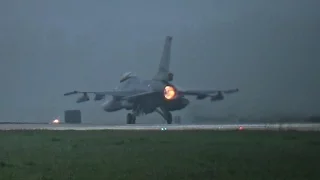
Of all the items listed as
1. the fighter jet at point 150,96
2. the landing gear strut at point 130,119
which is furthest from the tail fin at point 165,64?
the landing gear strut at point 130,119

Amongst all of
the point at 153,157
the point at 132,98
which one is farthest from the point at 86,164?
the point at 132,98

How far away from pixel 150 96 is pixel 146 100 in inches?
30.4

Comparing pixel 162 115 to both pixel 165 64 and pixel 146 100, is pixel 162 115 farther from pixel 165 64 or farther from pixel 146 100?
pixel 165 64

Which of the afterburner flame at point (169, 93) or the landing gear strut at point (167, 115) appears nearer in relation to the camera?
the afterburner flame at point (169, 93)

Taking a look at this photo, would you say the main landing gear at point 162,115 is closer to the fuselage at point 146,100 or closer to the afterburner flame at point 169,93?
the fuselage at point 146,100

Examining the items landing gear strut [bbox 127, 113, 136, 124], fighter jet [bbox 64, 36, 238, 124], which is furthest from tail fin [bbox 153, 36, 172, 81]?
landing gear strut [bbox 127, 113, 136, 124]

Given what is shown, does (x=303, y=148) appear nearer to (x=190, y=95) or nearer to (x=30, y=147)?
(x=30, y=147)

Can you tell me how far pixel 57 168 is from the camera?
16109 millimetres

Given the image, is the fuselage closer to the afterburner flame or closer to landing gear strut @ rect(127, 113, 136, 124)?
the afterburner flame

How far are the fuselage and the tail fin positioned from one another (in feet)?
4.12

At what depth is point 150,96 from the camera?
59.8 meters

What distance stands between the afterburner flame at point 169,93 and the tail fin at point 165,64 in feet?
11.1

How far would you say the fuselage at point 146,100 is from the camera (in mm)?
59312

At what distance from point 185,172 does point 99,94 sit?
48.2 metres
